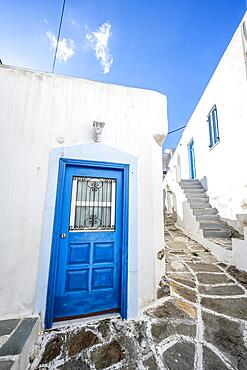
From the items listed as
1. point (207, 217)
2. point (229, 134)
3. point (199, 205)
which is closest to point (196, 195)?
point (199, 205)

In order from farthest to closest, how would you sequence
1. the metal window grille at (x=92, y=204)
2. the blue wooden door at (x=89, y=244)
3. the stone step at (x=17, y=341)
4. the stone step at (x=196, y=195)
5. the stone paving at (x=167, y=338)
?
the stone step at (x=196, y=195), the metal window grille at (x=92, y=204), the blue wooden door at (x=89, y=244), the stone paving at (x=167, y=338), the stone step at (x=17, y=341)

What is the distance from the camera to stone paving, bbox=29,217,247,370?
1761 millimetres

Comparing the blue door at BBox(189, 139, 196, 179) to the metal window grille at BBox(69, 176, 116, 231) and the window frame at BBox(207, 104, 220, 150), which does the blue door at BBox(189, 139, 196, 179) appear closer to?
the window frame at BBox(207, 104, 220, 150)

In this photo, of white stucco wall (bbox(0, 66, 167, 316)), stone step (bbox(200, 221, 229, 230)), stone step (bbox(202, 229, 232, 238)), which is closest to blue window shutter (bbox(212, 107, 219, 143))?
stone step (bbox(200, 221, 229, 230))

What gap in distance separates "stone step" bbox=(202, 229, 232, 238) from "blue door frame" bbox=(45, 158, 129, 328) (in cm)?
405

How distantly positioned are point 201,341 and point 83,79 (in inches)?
179

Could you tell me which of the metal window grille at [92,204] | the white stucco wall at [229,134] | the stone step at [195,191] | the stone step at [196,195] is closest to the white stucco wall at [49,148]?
the metal window grille at [92,204]

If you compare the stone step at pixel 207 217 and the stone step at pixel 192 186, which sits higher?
the stone step at pixel 192 186

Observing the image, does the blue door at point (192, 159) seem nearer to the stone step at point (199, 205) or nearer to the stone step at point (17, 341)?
the stone step at point (199, 205)

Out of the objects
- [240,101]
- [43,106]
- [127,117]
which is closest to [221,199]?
[240,101]

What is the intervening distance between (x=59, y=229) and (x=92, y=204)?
26.3 inches

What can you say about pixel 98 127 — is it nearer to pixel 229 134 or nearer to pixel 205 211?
pixel 229 134

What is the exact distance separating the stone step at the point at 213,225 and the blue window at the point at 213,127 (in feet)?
10.8

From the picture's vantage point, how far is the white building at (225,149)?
492 centimetres
